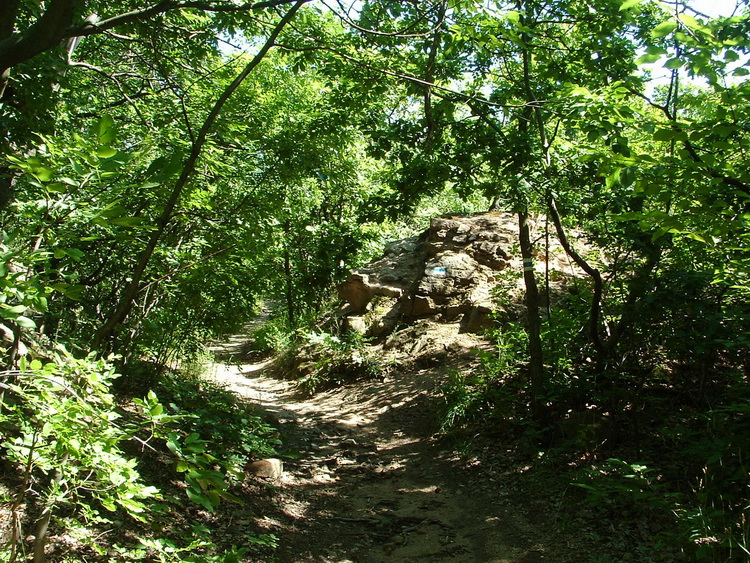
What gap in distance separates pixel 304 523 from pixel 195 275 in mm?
2722

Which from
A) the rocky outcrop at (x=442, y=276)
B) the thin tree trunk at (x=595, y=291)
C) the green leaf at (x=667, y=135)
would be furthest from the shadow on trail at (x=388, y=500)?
the green leaf at (x=667, y=135)

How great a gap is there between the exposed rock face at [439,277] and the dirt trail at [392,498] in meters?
1.85

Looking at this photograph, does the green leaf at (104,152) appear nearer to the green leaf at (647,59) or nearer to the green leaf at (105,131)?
the green leaf at (105,131)

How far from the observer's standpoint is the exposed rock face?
34.3 ft

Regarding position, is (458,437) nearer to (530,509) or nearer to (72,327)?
(530,509)

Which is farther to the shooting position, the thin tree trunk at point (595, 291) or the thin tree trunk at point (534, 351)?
the thin tree trunk at point (534, 351)

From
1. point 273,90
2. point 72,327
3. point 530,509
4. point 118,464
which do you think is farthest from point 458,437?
point 273,90

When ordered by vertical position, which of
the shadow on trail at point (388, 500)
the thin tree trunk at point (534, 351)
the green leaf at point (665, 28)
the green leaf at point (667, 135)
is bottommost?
the shadow on trail at point (388, 500)

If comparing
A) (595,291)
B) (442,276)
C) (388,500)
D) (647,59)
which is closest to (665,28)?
(647,59)

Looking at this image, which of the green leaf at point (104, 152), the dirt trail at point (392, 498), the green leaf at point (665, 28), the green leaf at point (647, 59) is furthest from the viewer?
the dirt trail at point (392, 498)

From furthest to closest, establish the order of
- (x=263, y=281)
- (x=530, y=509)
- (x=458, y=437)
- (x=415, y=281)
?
1. (x=415, y=281)
2. (x=263, y=281)
3. (x=458, y=437)
4. (x=530, y=509)

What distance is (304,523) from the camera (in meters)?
5.04

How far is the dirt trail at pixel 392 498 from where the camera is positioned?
448 cm

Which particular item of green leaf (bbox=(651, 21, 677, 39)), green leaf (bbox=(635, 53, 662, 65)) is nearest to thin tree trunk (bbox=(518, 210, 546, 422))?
green leaf (bbox=(635, 53, 662, 65))
